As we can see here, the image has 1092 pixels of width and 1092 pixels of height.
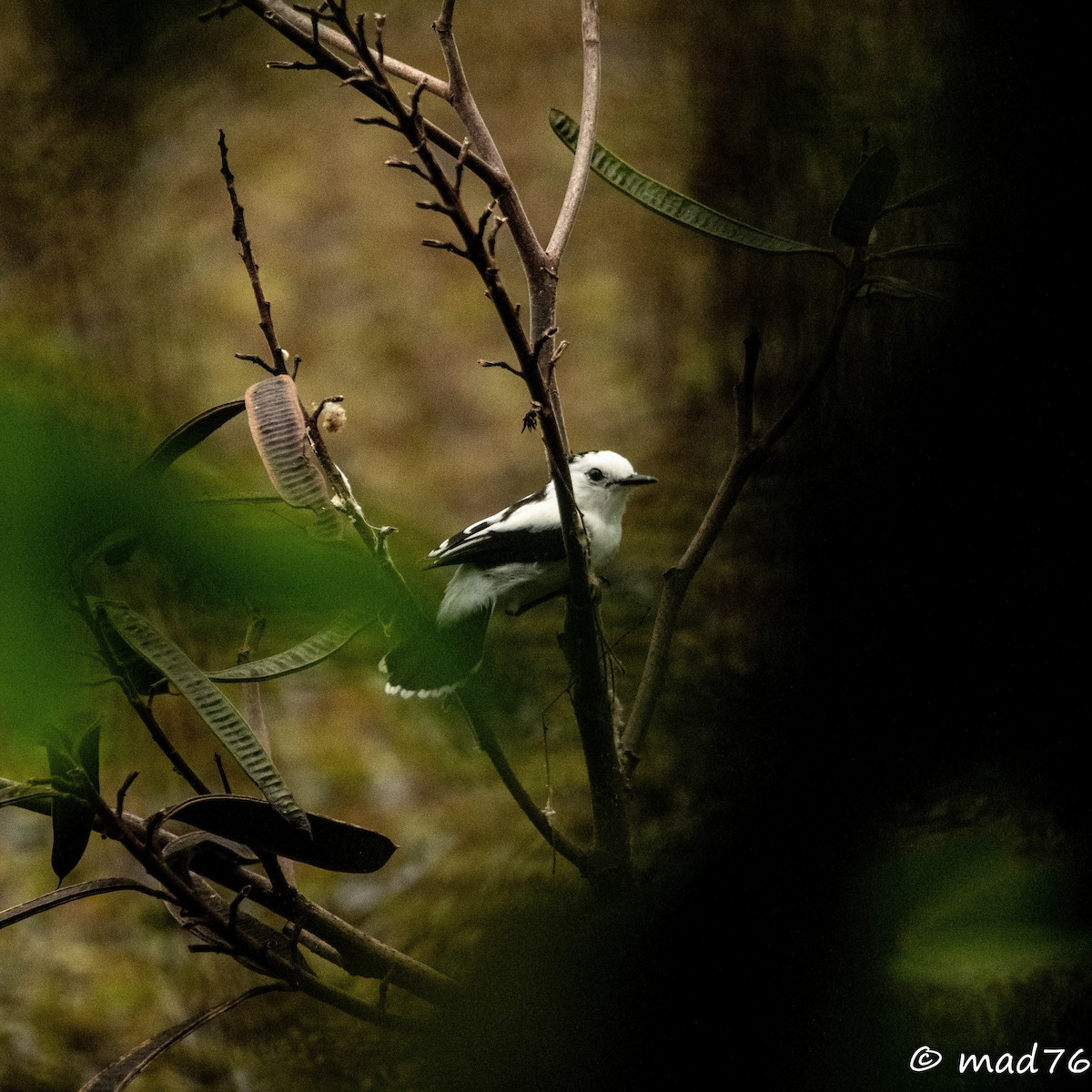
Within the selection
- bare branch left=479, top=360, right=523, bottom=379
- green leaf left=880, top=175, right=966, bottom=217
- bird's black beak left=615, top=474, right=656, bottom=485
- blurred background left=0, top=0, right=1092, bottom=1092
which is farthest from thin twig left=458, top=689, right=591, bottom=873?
bird's black beak left=615, top=474, right=656, bottom=485

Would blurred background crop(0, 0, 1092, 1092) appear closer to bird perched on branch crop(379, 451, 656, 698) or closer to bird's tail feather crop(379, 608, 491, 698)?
bird's tail feather crop(379, 608, 491, 698)

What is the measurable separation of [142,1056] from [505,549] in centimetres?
47

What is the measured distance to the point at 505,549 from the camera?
2.83 ft

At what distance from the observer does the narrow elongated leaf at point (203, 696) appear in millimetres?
396

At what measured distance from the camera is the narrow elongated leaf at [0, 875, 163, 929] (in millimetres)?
444

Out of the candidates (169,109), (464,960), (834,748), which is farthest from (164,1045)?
(169,109)

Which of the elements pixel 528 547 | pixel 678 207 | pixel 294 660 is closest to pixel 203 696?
pixel 294 660

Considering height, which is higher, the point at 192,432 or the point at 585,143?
the point at 585,143

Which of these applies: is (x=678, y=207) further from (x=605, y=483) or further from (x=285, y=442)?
(x=605, y=483)

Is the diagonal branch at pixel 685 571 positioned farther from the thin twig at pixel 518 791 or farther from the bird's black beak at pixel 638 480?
the bird's black beak at pixel 638 480

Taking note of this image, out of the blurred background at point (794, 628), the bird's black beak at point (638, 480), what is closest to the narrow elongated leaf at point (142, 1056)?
the blurred background at point (794, 628)

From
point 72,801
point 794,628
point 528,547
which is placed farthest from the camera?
point 528,547

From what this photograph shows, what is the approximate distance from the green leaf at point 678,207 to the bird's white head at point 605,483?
338 millimetres

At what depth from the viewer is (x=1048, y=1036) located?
30 centimetres
